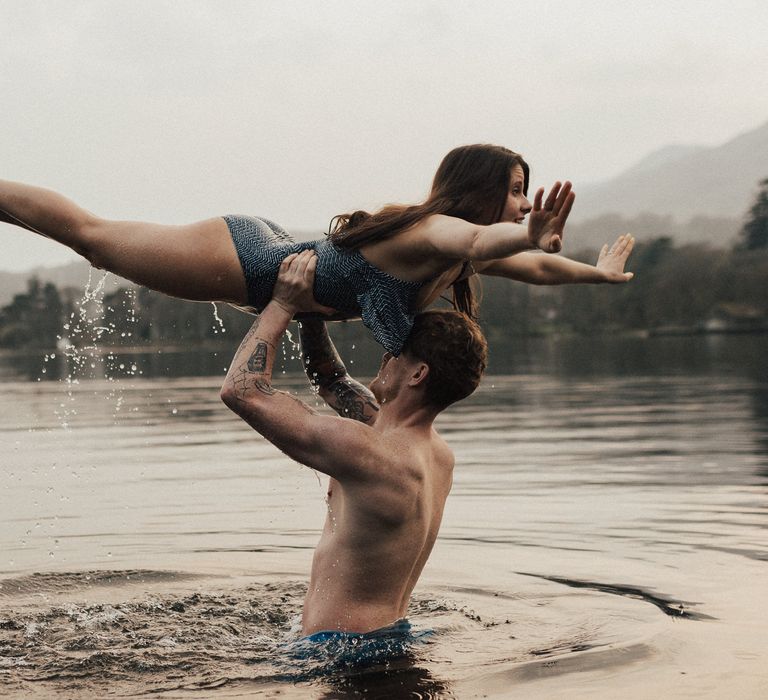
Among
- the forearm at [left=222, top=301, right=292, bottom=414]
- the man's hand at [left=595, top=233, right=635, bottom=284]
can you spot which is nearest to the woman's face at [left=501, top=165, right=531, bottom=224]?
the man's hand at [left=595, top=233, right=635, bottom=284]

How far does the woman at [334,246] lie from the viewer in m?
6.23

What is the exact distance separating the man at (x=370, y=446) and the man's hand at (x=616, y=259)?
76 centimetres

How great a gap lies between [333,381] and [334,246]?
3.79ft

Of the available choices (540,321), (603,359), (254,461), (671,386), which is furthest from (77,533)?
(540,321)

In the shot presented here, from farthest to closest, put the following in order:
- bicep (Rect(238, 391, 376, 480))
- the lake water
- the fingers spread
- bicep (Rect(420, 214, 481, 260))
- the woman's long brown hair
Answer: bicep (Rect(238, 391, 376, 480)), the lake water, the woman's long brown hair, bicep (Rect(420, 214, 481, 260)), the fingers spread

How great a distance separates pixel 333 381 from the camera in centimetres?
732

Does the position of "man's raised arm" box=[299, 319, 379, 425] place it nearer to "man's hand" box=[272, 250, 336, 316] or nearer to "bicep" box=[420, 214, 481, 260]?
"man's hand" box=[272, 250, 336, 316]

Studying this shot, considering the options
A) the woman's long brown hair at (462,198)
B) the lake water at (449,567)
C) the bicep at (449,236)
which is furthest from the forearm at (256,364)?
the lake water at (449,567)

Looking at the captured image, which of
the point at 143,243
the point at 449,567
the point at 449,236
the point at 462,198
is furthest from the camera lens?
the point at 449,567

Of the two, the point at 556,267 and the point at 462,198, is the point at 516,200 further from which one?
the point at 556,267

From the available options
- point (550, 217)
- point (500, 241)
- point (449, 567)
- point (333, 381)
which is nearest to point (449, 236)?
point (500, 241)

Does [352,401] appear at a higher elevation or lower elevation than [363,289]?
lower

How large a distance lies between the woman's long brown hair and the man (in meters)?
0.32

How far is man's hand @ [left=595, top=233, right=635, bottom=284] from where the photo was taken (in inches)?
267
